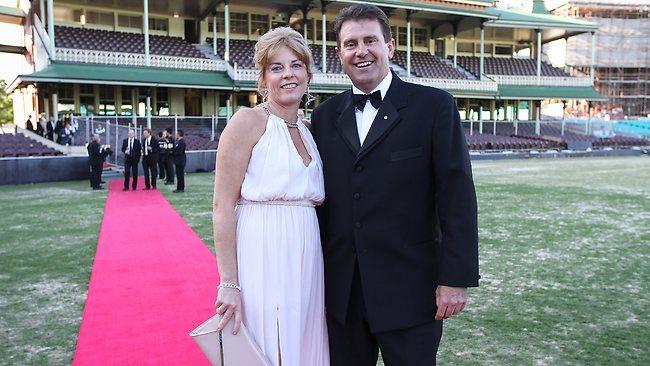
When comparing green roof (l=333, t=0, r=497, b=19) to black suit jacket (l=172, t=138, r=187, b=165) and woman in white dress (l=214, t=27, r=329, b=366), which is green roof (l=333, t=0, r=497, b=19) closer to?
black suit jacket (l=172, t=138, r=187, b=165)

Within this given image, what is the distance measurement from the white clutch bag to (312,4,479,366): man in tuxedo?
15.9 inches

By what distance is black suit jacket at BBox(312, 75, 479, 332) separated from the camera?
2314 millimetres

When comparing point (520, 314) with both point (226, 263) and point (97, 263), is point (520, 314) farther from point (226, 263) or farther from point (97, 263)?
point (97, 263)

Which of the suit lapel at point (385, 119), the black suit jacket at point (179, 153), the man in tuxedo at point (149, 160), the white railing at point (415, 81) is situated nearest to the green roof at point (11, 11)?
the white railing at point (415, 81)

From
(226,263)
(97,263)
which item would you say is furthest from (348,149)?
(97,263)

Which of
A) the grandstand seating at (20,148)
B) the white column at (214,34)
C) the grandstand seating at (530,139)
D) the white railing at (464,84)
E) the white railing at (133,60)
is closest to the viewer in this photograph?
the grandstand seating at (20,148)

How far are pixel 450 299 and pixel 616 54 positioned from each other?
70.1 metres

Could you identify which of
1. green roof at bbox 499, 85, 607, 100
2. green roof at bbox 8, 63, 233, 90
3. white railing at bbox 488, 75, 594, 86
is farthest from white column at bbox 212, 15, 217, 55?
green roof at bbox 499, 85, 607, 100

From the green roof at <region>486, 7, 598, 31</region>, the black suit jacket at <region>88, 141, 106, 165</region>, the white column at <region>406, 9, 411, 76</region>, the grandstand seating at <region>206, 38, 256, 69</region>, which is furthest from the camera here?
the green roof at <region>486, 7, 598, 31</region>

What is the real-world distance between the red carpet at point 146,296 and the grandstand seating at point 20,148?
11197mm

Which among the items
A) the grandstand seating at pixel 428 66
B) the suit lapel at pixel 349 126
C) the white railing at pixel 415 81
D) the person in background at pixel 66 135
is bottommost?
the suit lapel at pixel 349 126

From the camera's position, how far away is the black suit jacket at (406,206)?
2.31 metres

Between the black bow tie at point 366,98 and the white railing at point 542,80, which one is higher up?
the white railing at point 542,80

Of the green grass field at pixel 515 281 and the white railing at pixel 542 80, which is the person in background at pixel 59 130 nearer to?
the green grass field at pixel 515 281
